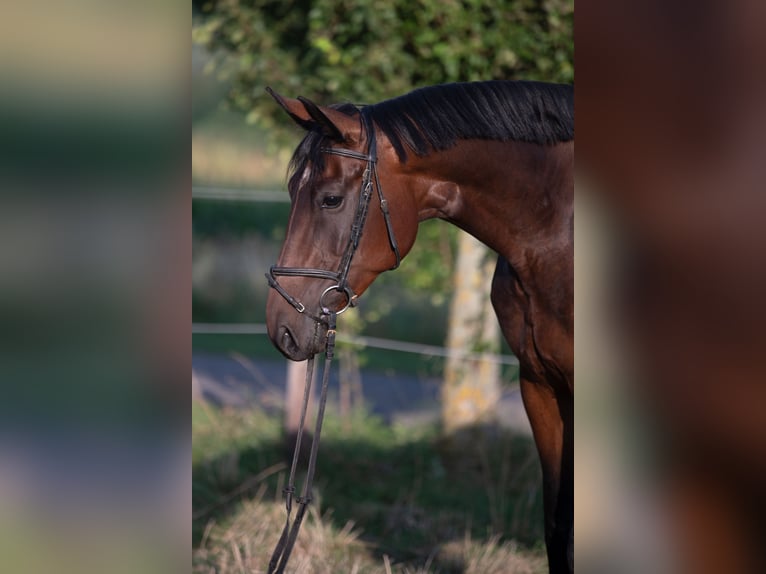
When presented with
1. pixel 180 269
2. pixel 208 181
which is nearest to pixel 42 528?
pixel 180 269

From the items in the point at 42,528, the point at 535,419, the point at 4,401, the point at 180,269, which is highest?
the point at 180,269

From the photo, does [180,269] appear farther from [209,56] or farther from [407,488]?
[209,56]

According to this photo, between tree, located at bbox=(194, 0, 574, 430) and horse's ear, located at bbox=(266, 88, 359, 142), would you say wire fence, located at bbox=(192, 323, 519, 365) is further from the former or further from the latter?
horse's ear, located at bbox=(266, 88, 359, 142)

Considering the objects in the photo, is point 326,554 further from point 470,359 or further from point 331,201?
point 470,359

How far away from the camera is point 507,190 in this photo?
2.55 m

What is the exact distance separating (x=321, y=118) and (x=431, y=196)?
0.43 meters

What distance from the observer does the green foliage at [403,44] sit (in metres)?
4.42

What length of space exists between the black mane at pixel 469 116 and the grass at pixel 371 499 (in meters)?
1.71

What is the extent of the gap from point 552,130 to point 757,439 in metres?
2.03

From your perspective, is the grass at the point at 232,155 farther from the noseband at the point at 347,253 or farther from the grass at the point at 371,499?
the noseband at the point at 347,253

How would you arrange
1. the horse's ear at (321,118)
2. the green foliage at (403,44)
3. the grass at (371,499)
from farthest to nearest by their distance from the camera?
the green foliage at (403,44), the grass at (371,499), the horse's ear at (321,118)

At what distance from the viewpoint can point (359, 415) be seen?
649 cm

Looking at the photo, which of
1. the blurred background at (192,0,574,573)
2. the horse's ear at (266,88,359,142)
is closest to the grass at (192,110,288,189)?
the blurred background at (192,0,574,573)

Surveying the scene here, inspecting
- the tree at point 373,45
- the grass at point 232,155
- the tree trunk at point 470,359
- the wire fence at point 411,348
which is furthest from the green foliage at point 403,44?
the wire fence at point 411,348
